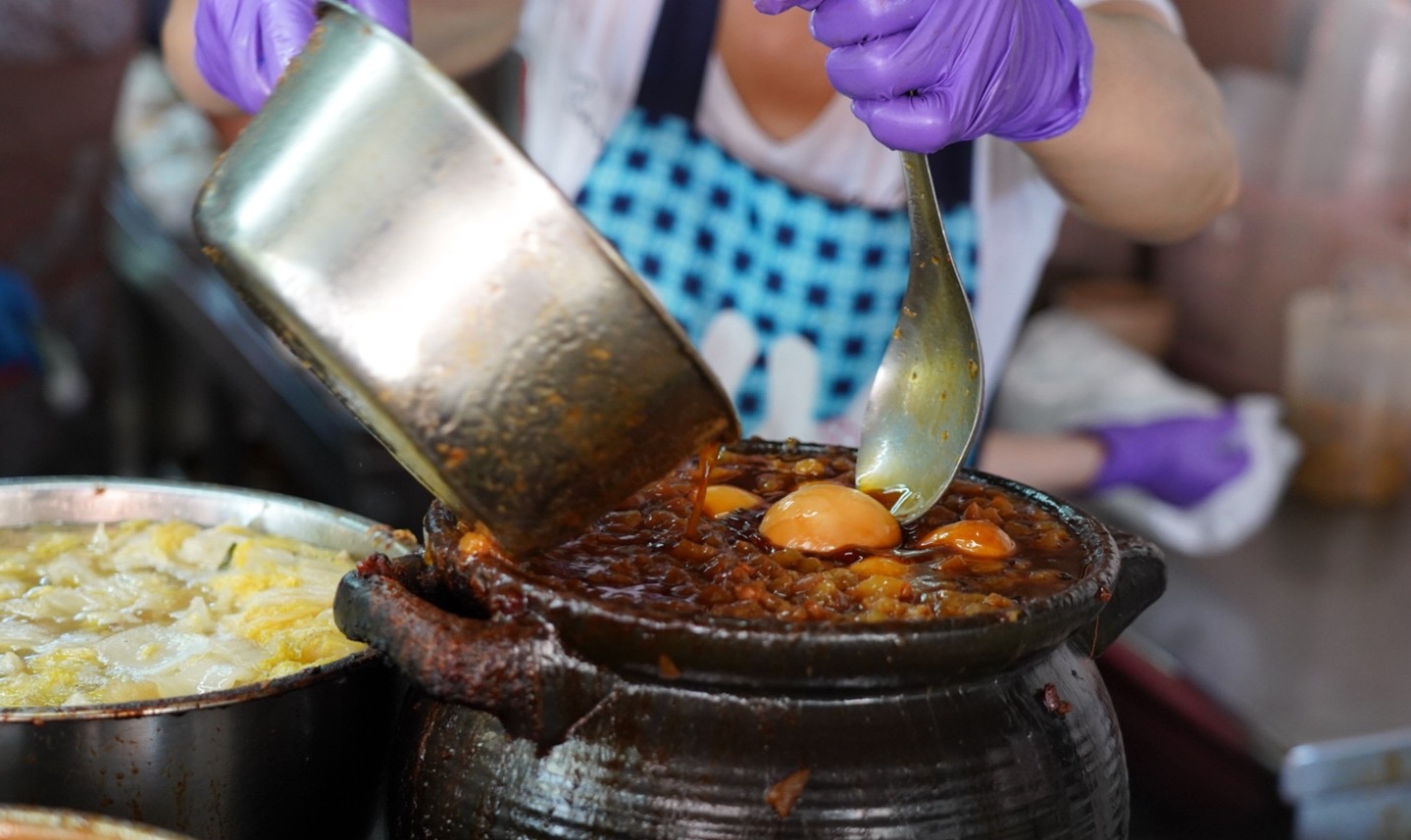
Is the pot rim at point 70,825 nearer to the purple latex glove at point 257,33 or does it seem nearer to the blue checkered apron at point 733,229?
the purple latex glove at point 257,33

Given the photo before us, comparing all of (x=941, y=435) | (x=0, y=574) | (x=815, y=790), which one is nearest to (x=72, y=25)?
(x=0, y=574)

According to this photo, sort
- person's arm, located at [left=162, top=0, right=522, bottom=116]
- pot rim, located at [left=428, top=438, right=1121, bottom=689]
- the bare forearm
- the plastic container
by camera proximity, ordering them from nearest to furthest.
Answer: pot rim, located at [left=428, top=438, right=1121, bottom=689] → person's arm, located at [left=162, top=0, right=522, bottom=116] → the bare forearm → the plastic container

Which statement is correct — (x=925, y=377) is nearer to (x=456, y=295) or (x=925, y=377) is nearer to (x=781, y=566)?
(x=781, y=566)

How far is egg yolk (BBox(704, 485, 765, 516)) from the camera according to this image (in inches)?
49.6

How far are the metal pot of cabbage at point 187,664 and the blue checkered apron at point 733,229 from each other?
3.65 ft

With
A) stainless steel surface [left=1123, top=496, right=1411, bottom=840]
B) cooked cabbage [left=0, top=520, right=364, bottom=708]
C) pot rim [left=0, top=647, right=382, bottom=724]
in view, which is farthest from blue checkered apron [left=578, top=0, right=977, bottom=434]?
pot rim [left=0, top=647, right=382, bottom=724]

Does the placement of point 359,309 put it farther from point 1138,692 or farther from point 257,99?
point 1138,692

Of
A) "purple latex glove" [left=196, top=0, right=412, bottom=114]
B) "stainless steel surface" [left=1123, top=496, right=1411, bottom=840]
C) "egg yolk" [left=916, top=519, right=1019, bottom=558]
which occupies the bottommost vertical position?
"stainless steel surface" [left=1123, top=496, right=1411, bottom=840]

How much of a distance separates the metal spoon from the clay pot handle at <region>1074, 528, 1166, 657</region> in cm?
20

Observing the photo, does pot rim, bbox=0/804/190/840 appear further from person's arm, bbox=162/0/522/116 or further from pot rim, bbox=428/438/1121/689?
person's arm, bbox=162/0/522/116

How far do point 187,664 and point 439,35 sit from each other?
157 cm

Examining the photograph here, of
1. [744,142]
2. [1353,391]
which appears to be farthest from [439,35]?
[1353,391]

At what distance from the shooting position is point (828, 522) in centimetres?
117

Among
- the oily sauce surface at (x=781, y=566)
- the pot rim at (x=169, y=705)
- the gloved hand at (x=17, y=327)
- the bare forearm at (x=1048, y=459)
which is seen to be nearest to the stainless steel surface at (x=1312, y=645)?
the bare forearm at (x=1048, y=459)
